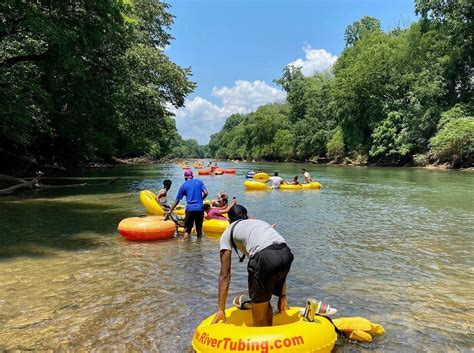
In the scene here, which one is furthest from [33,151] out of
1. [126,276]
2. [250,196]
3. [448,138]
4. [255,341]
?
[448,138]

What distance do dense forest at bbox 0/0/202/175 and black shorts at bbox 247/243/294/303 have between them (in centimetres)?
1312

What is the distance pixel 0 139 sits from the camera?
25.1 meters

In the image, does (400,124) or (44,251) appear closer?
(44,251)

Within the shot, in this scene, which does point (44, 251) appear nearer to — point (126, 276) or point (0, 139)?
point (126, 276)

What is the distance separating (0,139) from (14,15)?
1189cm

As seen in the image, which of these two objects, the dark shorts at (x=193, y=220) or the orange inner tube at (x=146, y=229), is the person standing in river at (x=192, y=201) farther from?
the orange inner tube at (x=146, y=229)

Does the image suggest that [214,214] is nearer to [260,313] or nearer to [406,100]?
[260,313]

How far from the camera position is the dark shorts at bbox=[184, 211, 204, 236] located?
36.9ft

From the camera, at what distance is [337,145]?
220 feet

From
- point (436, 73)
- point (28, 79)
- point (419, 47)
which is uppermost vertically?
point (419, 47)

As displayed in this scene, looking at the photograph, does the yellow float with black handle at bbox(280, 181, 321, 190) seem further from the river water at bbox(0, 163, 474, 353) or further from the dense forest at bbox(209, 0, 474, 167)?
the dense forest at bbox(209, 0, 474, 167)

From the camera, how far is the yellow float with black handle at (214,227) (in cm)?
1170

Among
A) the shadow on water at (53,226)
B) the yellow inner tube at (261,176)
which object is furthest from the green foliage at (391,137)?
the shadow on water at (53,226)

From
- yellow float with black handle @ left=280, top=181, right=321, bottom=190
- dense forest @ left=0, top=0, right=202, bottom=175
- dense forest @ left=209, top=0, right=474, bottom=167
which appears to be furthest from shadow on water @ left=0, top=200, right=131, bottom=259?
dense forest @ left=209, top=0, right=474, bottom=167
